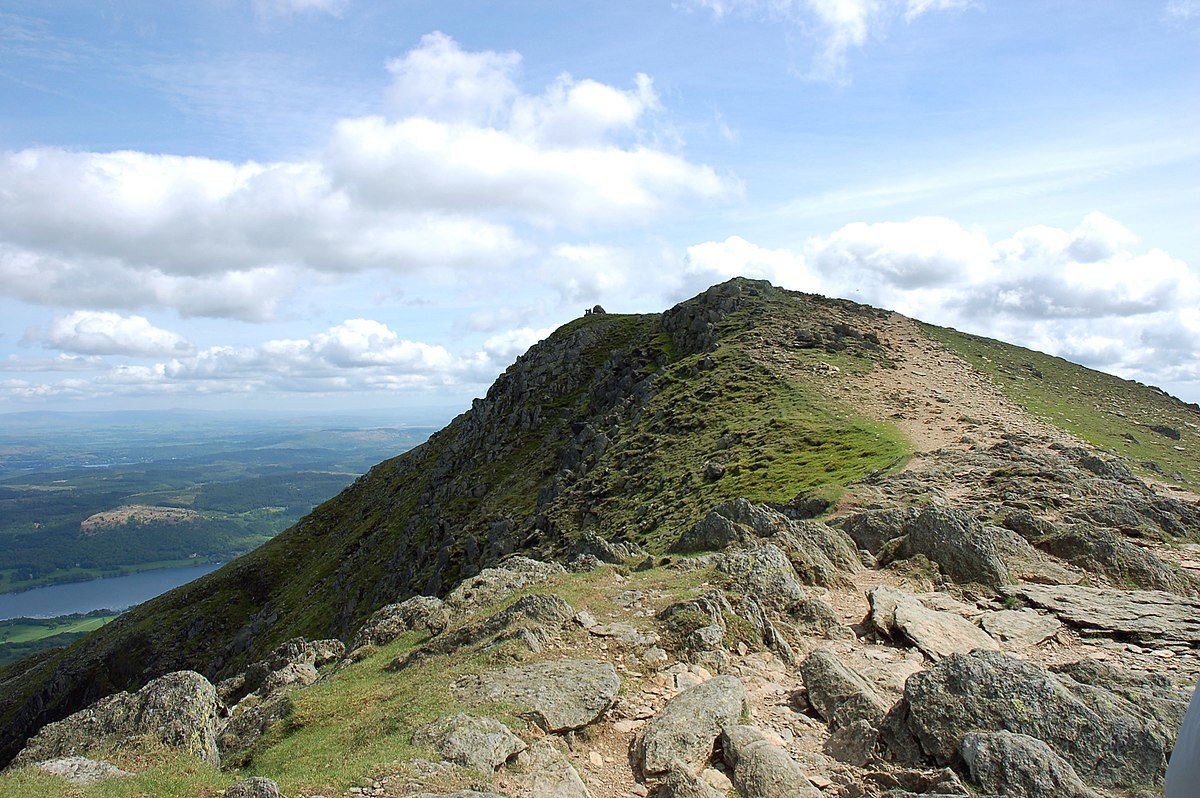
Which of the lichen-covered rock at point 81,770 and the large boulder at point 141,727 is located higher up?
the lichen-covered rock at point 81,770

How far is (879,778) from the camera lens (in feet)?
39.7

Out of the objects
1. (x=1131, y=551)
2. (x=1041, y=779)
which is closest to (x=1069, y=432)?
(x=1131, y=551)

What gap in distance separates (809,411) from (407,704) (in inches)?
1834

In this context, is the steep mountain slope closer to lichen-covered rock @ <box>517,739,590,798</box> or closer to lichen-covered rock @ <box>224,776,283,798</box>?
lichen-covered rock @ <box>517,739,590,798</box>

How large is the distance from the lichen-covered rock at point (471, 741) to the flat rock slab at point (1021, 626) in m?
14.0

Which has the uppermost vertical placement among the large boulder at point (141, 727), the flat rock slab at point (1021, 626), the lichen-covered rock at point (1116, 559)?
the lichen-covered rock at point (1116, 559)

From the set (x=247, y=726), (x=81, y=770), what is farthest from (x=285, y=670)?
(x=81, y=770)

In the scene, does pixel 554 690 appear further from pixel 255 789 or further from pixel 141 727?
pixel 141 727

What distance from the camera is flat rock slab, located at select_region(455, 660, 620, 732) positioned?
14.0 meters

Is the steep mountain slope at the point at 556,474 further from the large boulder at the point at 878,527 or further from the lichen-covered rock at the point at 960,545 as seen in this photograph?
the lichen-covered rock at the point at 960,545

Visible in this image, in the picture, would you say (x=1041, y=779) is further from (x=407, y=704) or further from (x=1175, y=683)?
(x=407, y=704)

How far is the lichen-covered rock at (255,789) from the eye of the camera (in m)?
10.2

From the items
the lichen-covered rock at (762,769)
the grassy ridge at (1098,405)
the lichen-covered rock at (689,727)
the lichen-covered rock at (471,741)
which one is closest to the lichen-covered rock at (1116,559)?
the lichen-covered rock at (689,727)

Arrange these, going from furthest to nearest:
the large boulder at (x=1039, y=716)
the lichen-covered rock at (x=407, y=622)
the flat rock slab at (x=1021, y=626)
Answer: the lichen-covered rock at (x=407, y=622), the flat rock slab at (x=1021, y=626), the large boulder at (x=1039, y=716)
